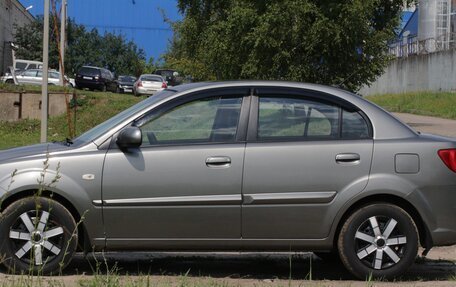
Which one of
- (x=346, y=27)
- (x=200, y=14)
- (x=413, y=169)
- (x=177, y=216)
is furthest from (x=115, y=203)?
(x=200, y=14)

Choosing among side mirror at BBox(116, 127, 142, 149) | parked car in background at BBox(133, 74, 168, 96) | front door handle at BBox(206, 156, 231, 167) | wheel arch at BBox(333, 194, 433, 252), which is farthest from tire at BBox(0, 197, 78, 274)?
parked car in background at BBox(133, 74, 168, 96)

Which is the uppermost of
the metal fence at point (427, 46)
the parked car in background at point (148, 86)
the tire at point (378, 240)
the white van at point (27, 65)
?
the metal fence at point (427, 46)

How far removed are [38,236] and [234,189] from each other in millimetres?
1645

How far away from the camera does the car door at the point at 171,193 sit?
19.7 ft

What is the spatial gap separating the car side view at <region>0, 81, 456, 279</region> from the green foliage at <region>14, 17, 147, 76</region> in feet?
178

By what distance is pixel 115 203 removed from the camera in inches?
236

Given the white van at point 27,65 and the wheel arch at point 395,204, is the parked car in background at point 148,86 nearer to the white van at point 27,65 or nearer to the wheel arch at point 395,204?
the white van at point 27,65

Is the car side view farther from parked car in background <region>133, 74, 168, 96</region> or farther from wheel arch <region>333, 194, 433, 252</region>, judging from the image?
parked car in background <region>133, 74, 168, 96</region>

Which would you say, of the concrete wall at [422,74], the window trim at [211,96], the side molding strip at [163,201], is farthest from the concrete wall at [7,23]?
the side molding strip at [163,201]

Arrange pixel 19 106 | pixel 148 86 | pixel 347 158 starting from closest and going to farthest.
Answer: pixel 347 158, pixel 19 106, pixel 148 86

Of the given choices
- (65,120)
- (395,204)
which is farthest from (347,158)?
(65,120)

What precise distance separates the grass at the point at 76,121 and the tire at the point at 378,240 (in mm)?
14789

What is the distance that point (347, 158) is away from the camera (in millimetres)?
6176

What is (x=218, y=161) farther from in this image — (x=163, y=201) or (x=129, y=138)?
(x=129, y=138)
